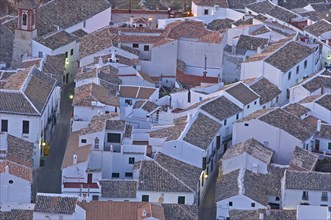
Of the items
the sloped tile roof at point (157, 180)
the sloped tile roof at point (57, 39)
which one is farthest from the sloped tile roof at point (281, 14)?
the sloped tile roof at point (157, 180)

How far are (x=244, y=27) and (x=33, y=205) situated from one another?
2136 centimetres

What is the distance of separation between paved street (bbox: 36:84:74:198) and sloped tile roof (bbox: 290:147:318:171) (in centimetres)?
912

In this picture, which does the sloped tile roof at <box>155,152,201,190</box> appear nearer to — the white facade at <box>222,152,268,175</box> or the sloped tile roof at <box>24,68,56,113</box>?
the white facade at <box>222,152,268,175</box>

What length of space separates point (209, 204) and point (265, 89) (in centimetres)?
1028

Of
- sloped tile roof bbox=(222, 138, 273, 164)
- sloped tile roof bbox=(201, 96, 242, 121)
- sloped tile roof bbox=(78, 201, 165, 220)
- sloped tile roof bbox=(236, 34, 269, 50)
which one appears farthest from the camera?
sloped tile roof bbox=(236, 34, 269, 50)

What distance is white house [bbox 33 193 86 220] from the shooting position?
171 ft

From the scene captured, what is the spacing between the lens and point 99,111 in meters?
61.2

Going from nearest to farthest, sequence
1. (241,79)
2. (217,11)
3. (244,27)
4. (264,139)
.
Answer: (264,139) < (241,79) < (244,27) < (217,11)

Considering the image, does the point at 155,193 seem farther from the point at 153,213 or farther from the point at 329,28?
the point at 329,28

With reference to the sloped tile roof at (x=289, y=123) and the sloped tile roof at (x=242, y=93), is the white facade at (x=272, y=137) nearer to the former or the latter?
the sloped tile roof at (x=289, y=123)

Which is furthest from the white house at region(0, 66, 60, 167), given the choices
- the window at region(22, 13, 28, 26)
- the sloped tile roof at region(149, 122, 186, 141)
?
the window at region(22, 13, 28, 26)

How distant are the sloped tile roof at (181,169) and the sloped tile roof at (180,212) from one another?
1.82 metres

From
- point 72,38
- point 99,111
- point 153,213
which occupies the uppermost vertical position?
point 72,38

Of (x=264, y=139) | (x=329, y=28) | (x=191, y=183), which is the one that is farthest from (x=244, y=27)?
(x=191, y=183)
